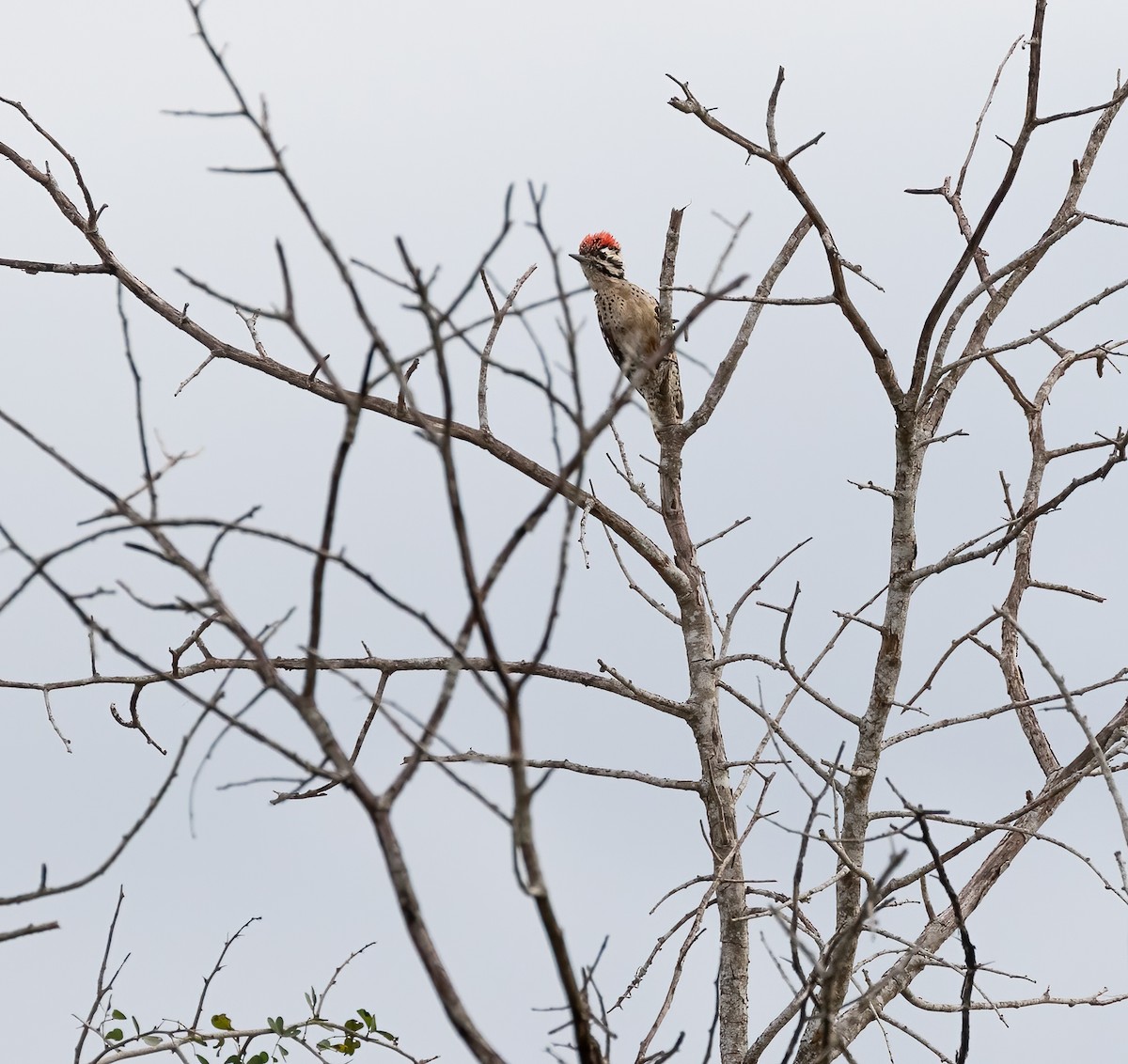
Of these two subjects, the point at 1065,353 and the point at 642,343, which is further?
the point at 642,343

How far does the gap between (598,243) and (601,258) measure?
86 millimetres

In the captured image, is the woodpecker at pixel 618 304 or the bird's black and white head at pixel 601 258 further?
the bird's black and white head at pixel 601 258

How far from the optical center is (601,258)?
6621 mm

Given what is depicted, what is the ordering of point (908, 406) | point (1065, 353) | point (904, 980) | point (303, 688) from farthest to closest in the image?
point (1065, 353)
point (904, 980)
point (908, 406)
point (303, 688)

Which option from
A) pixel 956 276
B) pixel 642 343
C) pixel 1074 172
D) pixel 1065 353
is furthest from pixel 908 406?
pixel 642 343

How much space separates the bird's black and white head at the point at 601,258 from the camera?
661 centimetres

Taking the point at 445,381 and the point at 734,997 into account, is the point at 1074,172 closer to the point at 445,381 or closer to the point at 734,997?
the point at 734,997

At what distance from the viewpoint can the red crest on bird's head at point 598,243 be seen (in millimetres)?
6637

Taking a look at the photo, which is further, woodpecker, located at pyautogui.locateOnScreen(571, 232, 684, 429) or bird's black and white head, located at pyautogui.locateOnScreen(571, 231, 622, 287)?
bird's black and white head, located at pyautogui.locateOnScreen(571, 231, 622, 287)

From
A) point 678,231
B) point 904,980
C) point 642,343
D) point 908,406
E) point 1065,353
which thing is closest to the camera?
point 908,406

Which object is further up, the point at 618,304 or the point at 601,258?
the point at 601,258

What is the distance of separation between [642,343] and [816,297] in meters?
2.91

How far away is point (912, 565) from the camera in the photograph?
12.9 ft

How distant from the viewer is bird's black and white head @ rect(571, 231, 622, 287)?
661 centimetres
